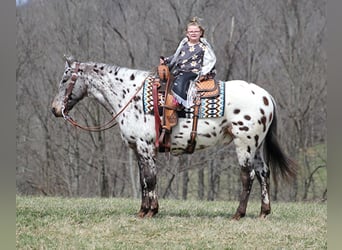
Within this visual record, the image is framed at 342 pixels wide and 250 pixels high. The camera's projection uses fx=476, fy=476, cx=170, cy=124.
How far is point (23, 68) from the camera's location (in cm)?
1303

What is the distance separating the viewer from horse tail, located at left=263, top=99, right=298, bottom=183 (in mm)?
5551

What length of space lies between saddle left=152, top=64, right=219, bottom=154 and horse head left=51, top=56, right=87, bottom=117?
37.4 inches

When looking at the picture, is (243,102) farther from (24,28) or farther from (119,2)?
(24,28)

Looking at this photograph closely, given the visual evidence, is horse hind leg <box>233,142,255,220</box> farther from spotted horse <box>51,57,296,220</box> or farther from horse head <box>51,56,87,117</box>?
horse head <box>51,56,87,117</box>

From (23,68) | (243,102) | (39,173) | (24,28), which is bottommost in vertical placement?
(39,173)

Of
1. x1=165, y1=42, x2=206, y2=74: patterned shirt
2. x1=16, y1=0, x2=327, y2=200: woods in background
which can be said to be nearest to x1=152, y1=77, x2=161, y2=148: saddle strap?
x1=165, y1=42, x2=206, y2=74: patterned shirt

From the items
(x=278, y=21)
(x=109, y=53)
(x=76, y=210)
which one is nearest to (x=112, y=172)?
(x=109, y=53)

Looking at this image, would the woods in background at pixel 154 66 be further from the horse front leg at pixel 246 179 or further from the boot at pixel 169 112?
the horse front leg at pixel 246 179

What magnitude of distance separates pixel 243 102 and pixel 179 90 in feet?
2.43

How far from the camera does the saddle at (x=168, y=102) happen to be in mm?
5215

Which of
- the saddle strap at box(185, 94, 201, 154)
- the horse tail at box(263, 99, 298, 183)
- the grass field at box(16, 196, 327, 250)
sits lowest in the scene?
the grass field at box(16, 196, 327, 250)

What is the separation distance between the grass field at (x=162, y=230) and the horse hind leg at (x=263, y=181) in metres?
0.12

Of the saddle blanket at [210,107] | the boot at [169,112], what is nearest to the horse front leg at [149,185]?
the boot at [169,112]

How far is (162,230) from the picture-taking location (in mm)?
4734
